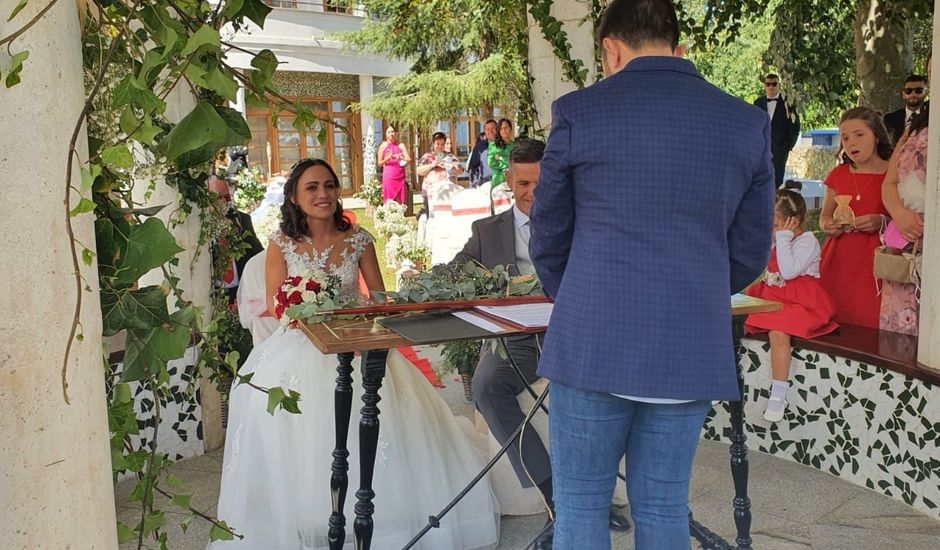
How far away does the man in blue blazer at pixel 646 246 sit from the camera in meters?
2.31

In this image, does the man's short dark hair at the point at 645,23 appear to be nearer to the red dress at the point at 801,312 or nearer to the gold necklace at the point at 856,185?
the red dress at the point at 801,312

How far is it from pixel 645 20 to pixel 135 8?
1.48 metres

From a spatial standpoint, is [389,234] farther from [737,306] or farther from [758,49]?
[758,49]

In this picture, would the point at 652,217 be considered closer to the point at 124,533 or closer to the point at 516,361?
the point at 124,533

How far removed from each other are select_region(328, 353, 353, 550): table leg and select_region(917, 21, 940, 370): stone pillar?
2.51 m

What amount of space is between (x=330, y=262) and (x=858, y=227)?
2.98 meters

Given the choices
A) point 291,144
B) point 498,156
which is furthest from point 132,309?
point 291,144

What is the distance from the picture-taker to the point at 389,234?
9977 millimetres

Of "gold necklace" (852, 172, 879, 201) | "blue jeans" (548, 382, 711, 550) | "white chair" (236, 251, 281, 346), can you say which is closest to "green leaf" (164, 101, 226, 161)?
"blue jeans" (548, 382, 711, 550)

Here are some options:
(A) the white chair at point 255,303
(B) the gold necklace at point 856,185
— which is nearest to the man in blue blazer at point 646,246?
(A) the white chair at point 255,303

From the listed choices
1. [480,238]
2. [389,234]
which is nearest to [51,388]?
[480,238]

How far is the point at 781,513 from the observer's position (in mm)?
4199

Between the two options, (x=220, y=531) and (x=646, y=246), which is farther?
(x=646, y=246)

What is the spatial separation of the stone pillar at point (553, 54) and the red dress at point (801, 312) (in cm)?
177
